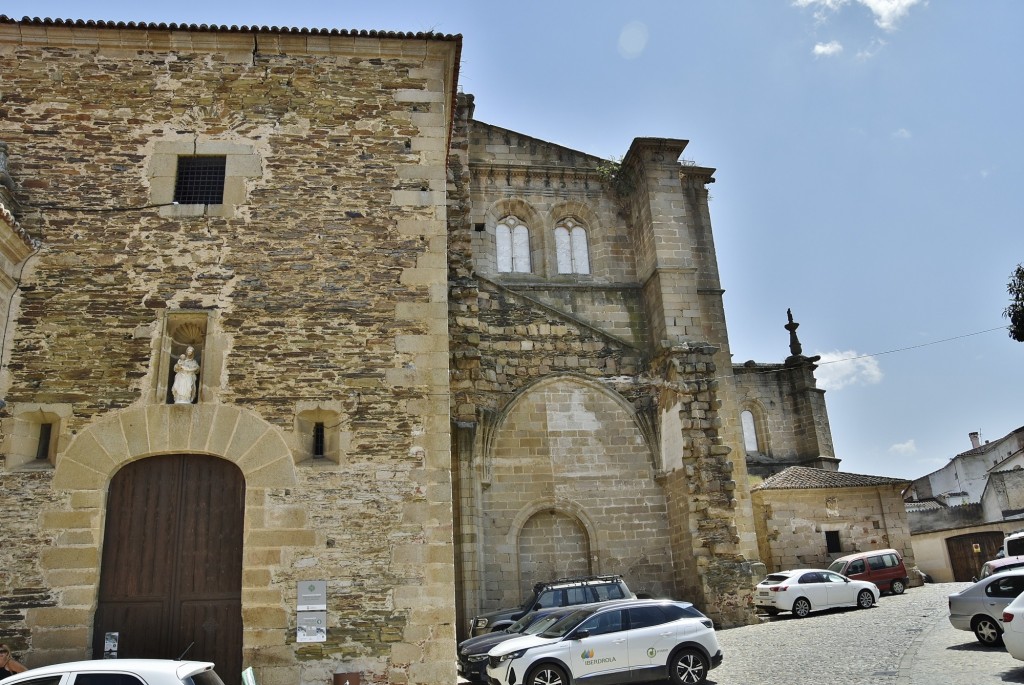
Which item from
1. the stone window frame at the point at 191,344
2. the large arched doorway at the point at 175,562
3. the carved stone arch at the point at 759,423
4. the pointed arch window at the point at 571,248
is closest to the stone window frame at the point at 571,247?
the pointed arch window at the point at 571,248

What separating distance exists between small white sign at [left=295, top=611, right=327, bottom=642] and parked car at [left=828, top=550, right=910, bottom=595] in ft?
51.5

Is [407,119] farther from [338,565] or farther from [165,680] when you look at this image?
[165,680]

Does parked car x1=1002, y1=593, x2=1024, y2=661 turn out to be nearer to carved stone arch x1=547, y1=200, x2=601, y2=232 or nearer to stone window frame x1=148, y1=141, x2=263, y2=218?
stone window frame x1=148, y1=141, x2=263, y2=218

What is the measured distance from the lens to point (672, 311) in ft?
61.4

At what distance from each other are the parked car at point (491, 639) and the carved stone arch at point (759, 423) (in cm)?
1867

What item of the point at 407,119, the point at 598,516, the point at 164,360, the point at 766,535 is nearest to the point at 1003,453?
the point at 766,535

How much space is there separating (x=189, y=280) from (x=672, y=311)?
1204 cm

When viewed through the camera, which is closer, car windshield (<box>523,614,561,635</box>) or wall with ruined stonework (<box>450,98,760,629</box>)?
car windshield (<box>523,614,561,635</box>)

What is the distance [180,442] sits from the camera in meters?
8.95

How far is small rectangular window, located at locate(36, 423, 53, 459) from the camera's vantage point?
29.3ft

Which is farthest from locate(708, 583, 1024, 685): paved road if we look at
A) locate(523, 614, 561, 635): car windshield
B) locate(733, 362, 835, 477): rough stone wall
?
locate(733, 362, 835, 477): rough stone wall

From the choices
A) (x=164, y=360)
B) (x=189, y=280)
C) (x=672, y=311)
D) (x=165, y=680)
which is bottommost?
(x=165, y=680)

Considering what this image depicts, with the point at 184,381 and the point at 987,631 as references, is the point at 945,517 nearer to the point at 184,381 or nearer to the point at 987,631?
the point at 987,631

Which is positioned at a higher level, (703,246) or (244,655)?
(703,246)
